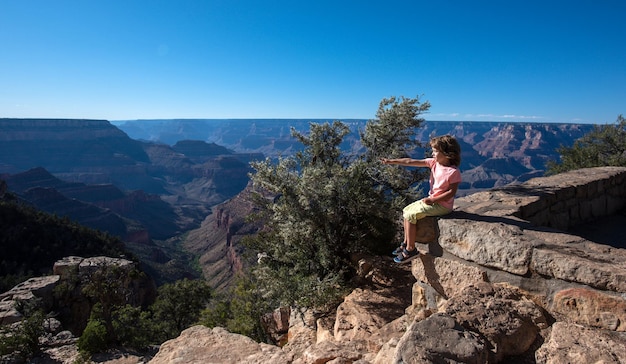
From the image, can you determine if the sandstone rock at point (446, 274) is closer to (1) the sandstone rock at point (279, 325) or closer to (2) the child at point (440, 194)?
(2) the child at point (440, 194)

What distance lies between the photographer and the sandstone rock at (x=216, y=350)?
3.75 meters

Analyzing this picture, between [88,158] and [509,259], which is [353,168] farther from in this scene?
[88,158]

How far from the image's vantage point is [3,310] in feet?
56.6

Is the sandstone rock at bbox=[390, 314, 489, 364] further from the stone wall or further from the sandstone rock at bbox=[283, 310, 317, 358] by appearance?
the sandstone rock at bbox=[283, 310, 317, 358]

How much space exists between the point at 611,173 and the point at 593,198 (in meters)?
0.96

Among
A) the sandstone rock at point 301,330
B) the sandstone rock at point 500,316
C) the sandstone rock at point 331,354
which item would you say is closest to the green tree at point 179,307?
the sandstone rock at point 301,330

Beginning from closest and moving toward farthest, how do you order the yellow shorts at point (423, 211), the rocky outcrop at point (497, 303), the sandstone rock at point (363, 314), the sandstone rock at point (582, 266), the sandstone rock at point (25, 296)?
the rocky outcrop at point (497, 303), the sandstone rock at point (582, 266), the yellow shorts at point (423, 211), the sandstone rock at point (363, 314), the sandstone rock at point (25, 296)

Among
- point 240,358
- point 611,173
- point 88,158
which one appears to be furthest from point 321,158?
point 88,158

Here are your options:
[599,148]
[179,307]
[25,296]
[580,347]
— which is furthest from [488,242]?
[25,296]

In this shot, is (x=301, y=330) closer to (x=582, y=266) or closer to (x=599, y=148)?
(x=582, y=266)

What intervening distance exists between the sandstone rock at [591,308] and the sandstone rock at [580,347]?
0.34ft

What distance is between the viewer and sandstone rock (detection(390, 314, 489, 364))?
6.85 ft

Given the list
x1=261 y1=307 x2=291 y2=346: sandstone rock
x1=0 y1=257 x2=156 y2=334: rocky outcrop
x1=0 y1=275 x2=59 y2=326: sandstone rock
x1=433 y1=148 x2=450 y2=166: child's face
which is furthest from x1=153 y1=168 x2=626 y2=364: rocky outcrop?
x1=0 y1=275 x2=59 y2=326: sandstone rock

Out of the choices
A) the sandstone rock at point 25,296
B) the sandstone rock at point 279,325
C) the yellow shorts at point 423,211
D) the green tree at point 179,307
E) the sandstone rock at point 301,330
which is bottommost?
the green tree at point 179,307
